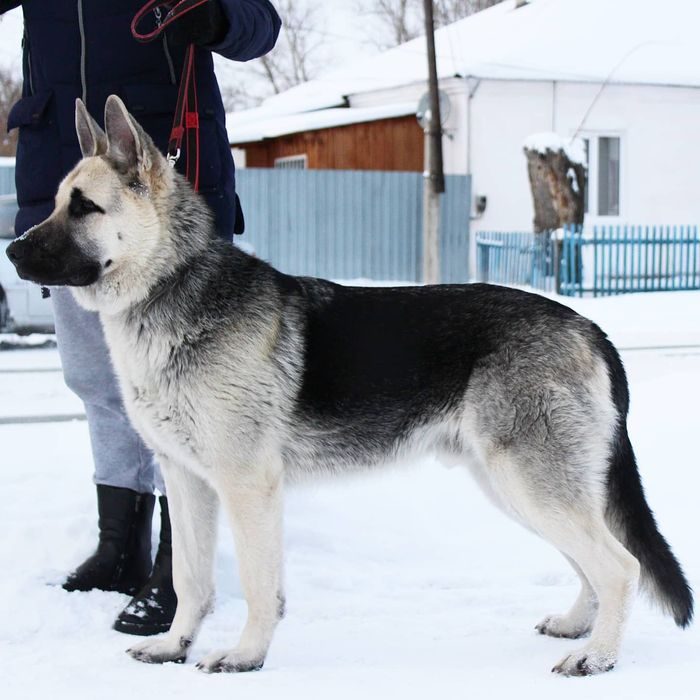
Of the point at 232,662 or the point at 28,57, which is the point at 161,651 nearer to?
the point at 232,662

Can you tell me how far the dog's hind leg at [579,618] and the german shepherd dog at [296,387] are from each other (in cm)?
11

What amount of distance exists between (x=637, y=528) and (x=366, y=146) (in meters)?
18.8

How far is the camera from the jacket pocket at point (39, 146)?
3572 millimetres

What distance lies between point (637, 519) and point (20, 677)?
1915mm

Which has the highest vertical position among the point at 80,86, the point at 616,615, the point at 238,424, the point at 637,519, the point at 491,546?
the point at 80,86

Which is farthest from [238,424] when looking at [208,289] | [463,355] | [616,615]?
[616,615]

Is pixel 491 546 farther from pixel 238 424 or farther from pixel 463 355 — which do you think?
pixel 238 424

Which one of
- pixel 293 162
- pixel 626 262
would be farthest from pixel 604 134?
pixel 293 162

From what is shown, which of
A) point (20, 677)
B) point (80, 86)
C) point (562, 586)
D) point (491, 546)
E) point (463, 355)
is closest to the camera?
point (20, 677)

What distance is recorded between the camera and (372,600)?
3.77 meters

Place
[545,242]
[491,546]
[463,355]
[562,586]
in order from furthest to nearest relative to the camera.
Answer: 1. [545,242]
2. [491,546]
3. [562,586]
4. [463,355]

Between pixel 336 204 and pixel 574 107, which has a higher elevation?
pixel 574 107

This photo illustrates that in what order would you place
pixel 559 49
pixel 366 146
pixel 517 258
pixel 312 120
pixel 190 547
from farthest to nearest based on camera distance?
1. pixel 312 120
2. pixel 366 146
3. pixel 559 49
4. pixel 517 258
5. pixel 190 547

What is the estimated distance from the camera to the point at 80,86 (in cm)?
353
